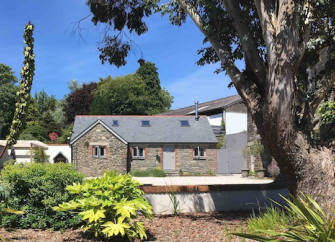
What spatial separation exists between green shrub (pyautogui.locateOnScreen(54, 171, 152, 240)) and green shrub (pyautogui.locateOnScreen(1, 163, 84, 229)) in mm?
686

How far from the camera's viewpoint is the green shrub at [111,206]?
205 inches

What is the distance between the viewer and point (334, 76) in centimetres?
618

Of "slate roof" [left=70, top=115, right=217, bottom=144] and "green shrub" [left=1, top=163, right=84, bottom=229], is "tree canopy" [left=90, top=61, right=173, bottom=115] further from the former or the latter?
"green shrub" [left=1, top=163, right=84, bottom=229]

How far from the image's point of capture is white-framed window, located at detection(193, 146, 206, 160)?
90.9 feet

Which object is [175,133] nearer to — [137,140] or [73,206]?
[137,140]

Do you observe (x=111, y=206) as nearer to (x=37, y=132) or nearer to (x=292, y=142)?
(x=292, y=142)

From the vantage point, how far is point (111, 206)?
5.42m

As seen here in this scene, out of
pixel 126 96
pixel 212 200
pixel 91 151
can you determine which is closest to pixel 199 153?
pixel 91 151

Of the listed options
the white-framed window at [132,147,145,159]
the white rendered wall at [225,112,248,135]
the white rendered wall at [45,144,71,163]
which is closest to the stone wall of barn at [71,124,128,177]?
the white-framed window at [132,147,145,159]

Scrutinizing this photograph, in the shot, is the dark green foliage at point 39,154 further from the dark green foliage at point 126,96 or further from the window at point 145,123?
the dark green foliage at point 126,96

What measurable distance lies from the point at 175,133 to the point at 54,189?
22.2 metres

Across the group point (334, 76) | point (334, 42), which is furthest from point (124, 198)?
point (334, 42)

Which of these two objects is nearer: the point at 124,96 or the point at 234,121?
the point at 234,121

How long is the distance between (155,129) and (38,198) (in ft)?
74.0
